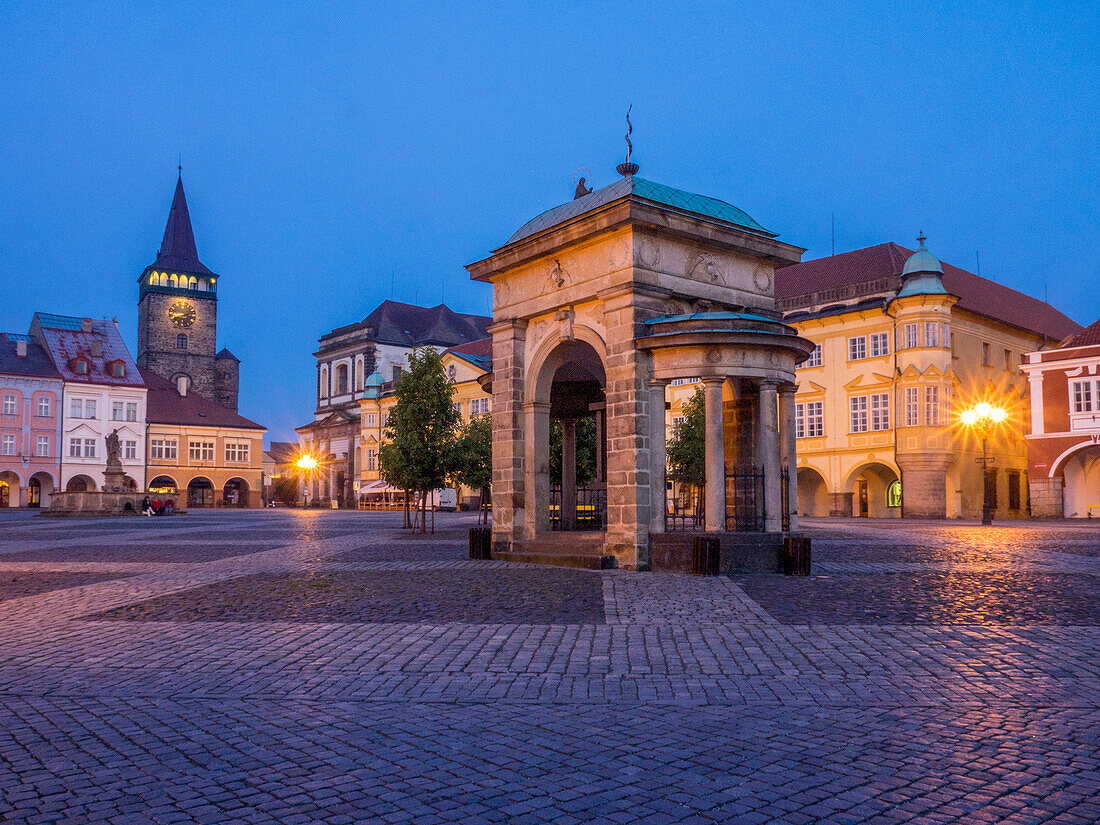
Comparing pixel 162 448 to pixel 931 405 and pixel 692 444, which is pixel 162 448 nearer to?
pixel 692 444

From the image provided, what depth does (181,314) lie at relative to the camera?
348ft

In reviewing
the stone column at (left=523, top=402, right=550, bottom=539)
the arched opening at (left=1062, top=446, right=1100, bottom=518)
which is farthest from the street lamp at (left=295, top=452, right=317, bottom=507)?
the stone column at (left=523, top=402, right=550, bottom=539)

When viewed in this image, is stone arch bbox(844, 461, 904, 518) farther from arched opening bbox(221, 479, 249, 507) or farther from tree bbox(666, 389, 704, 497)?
arched opening bbox(221, 479, 249, 507)

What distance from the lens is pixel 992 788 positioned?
14.7 ft

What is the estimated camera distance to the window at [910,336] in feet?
150

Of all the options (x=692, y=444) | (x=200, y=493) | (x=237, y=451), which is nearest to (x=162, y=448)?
(x=200, y=493)

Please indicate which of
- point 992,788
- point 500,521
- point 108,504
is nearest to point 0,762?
point 992,788

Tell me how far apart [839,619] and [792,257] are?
9.94 m

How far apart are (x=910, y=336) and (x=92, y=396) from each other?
64267 mm

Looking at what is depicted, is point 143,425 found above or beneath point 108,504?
→ above

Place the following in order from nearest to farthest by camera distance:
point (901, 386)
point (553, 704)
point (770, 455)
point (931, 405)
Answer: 1. point (553, 704)
2. point (770, 455)
3. point (931, 405)
4. point (901, 386)

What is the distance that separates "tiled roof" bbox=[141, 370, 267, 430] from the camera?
85.6 metres

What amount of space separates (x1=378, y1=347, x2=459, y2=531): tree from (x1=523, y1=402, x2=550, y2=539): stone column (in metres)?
11.8

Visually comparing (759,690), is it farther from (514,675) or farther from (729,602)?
(729,602)
